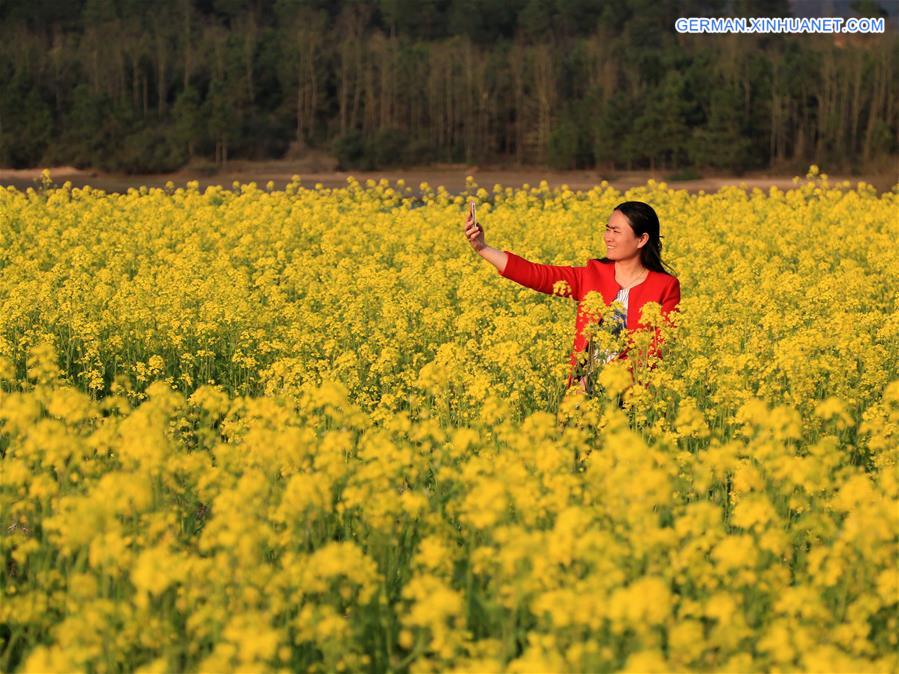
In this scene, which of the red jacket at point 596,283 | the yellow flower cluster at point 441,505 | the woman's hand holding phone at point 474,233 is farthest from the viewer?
the red jacket at point 596,283

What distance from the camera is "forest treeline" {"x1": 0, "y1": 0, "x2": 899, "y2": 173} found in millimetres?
38594

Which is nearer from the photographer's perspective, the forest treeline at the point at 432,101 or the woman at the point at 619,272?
the woman at the point at 619,272

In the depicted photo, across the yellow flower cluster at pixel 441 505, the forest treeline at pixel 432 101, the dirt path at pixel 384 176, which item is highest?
the forest treeline at pixel 432 101

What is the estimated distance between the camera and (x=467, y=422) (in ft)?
19.6

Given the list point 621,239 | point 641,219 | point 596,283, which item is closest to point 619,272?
point 596,283

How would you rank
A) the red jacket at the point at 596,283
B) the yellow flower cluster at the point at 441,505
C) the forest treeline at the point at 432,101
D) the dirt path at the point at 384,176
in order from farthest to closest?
the forest treeline at the point at 432,101
the dirt path at the point at 384,176
the red jacket at the point at 596,283
the yellow flower cluster at the point at 441,505

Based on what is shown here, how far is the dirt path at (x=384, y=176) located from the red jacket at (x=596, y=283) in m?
26.4

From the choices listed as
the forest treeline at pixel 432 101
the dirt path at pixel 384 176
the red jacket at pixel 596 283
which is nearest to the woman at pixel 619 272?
the red jacket at pixel 596 283

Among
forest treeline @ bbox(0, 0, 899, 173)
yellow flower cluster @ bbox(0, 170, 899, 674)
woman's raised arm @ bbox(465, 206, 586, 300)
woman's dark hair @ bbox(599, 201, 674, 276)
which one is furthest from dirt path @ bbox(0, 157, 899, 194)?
woman's dark hair @ bbox(599, 201, 674, 276)

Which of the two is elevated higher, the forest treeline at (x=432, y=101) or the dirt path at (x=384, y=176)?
the forest treeline at (x=432, y=101)

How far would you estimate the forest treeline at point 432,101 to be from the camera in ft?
127

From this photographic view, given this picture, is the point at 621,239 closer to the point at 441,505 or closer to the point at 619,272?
the point at 619,272

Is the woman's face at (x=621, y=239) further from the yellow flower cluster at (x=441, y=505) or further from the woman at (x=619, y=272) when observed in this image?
the yellow flower cluster at (x=441, y=505)

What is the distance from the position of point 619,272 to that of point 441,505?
2654 mm
